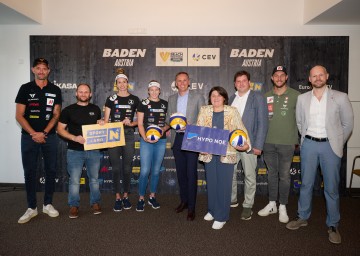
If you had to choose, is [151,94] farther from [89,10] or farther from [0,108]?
[0,108]

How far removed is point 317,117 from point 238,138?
911 mm

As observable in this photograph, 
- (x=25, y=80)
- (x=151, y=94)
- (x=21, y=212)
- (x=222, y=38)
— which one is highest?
(x=222, y=38)

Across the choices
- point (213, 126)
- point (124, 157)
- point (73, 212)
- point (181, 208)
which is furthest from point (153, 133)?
point (73, 212)

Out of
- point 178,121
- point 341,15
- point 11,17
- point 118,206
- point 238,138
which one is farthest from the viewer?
point 11,17

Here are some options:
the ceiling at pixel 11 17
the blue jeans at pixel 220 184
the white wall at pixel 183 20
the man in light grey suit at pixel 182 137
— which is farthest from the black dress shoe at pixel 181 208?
the ceiling at pixel 11 17

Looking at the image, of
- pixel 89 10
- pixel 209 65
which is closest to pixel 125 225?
pixel 209 65

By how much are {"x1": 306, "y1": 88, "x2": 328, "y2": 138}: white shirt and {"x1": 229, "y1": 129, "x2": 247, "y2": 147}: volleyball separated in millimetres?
771

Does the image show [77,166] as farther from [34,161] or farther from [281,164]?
[281,164]

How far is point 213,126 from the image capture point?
10.7 ft

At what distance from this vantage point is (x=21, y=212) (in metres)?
3.93

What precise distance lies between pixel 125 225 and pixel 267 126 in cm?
208

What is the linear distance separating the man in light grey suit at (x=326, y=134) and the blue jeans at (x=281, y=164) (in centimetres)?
36

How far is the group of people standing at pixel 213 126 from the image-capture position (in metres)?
3.18

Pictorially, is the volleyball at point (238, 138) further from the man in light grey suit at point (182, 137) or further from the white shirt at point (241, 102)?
the man in light grey suit at point (182, 137)
